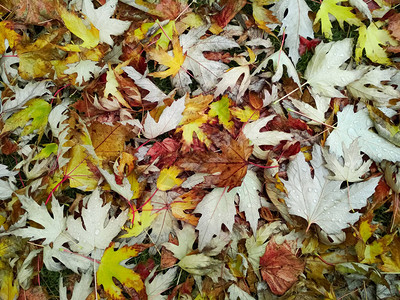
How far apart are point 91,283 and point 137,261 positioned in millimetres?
214

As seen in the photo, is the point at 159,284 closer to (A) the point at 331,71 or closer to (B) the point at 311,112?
(B) the point at 311,112

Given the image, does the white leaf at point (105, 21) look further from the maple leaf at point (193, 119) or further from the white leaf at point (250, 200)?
the white leaf at point (250, 200)

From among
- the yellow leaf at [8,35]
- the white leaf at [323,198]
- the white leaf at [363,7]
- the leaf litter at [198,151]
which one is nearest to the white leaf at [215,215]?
the leaf litter at [198,151]

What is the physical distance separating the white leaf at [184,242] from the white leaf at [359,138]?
0.72 meters

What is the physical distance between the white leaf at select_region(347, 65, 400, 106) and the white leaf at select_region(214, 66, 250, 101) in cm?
49

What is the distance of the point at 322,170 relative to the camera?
1.43 meters

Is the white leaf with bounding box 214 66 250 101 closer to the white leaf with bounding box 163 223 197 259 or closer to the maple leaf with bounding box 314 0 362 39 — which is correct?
the maple leaf with bounding box 314 0 362 39

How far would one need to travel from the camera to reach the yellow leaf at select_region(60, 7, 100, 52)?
143cm

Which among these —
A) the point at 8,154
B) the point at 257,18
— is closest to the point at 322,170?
the point at 257,18

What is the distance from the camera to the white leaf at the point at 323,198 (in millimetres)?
1384

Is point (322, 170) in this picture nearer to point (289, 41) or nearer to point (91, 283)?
point (289, 41)

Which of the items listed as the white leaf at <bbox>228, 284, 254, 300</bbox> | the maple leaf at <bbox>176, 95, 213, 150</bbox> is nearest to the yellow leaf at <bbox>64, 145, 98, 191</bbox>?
the maple leaf at <bbox>176, 95, 213, 150</bbox>

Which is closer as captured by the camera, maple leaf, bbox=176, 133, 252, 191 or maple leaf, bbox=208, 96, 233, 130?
maple leaf, bbox=176, 133, 252, 191

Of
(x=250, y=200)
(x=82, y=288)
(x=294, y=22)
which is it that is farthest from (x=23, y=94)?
(x=294, y=22)
